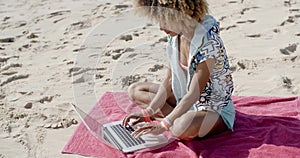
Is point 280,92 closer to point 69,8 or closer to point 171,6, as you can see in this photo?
point 171,6

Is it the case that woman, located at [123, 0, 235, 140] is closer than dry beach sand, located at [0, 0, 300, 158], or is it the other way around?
woman, located at [123, 0, 235, 140]

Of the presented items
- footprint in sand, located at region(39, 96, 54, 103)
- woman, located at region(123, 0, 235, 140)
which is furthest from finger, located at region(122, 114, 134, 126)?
footprint in sand, located at region(39, 96, 54, 103)

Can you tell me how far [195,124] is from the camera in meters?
2.18

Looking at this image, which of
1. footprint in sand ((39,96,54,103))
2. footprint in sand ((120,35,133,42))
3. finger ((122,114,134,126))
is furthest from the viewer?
footprint in sand ((120,35,133,42))

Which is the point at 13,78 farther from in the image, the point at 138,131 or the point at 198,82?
the point at 198,82

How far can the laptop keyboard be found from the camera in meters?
2.29

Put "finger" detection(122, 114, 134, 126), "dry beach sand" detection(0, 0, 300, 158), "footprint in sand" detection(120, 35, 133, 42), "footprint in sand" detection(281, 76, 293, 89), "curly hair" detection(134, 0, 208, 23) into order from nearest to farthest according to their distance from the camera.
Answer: "curly hair" detection(134, 0, 208, 23)
"finger" detection(122, 114, 134, 126)
"dry beach sand" detection(0, 0, 300, 158)
"footprint in sand" detection(281, 76, 293, 89)
"footprint in sand" detection(120, 35, 133, 42)

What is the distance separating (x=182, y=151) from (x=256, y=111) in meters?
0.58

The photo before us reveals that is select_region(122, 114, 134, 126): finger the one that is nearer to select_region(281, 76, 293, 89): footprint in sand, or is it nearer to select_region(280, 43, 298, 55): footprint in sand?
select_region(281, 76, 293, 89): footprint in sand

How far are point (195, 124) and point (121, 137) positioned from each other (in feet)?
1.29

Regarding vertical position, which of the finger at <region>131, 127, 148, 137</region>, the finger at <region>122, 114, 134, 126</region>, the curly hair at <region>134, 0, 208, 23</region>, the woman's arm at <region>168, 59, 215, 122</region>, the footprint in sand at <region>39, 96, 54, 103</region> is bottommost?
the footprint in sand at <region>39, 96, 54, 103</region>

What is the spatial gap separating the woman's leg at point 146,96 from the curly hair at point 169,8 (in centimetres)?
58

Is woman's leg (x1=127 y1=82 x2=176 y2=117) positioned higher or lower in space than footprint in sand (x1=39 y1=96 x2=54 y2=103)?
higher

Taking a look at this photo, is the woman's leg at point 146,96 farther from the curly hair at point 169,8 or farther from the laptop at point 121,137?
the curly hair at point 169,8
